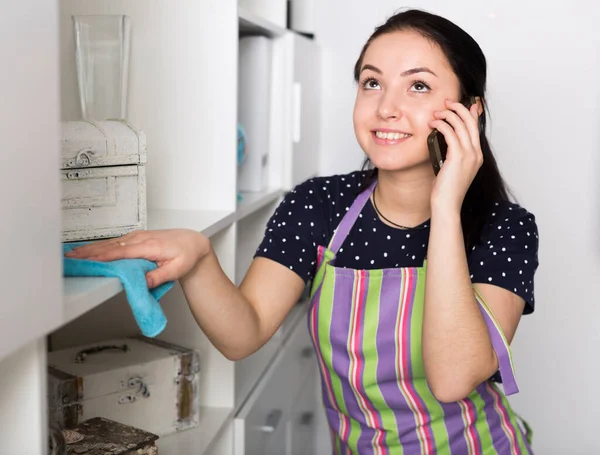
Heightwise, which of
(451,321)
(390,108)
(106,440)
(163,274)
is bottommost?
(106,440)

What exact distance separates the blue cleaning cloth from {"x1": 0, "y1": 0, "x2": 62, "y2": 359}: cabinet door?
139 millimetres

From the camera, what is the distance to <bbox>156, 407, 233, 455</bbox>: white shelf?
1.30m

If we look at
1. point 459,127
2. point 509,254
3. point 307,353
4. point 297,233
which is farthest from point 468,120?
point 307,353

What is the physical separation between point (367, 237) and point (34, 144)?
86cm

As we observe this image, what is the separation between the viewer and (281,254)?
1.35 m

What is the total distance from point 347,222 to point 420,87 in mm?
290

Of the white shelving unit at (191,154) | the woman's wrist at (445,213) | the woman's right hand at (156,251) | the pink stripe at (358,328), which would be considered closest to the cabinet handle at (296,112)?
the white shelving unit at (191,154)

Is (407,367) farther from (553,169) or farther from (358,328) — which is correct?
(553,169)

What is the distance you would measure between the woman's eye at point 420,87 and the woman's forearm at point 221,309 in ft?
1.49

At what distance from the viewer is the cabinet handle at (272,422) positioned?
5.73 feet

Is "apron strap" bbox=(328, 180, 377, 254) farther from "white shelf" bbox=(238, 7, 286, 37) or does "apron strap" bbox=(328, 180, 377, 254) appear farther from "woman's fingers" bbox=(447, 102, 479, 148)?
"white shelf" bbox=(238, 7, 286, 37)

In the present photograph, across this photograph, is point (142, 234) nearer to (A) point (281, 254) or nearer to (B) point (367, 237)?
(A) point (281, 254)

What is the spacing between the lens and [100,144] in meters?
1.05

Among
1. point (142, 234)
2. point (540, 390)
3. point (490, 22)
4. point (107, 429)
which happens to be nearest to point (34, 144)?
point (142, 234)
